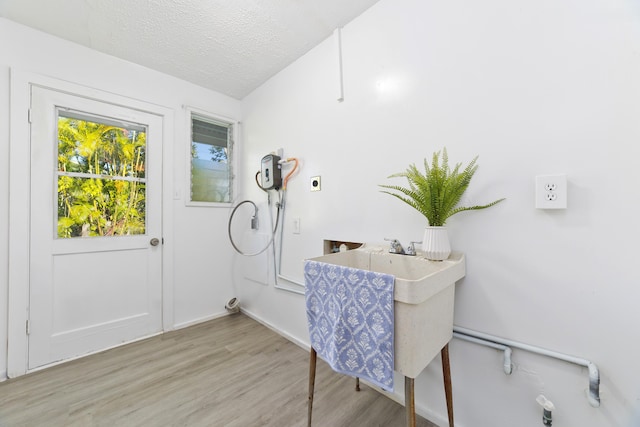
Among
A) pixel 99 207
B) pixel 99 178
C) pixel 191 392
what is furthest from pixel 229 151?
pixel 191 392

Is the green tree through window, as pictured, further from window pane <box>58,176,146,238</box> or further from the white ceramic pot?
the white ceramic pot

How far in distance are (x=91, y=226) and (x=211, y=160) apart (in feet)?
3.76

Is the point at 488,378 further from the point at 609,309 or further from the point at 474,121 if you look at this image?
the point at 474,121

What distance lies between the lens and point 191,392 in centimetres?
149

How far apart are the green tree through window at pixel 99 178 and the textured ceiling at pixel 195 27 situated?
0.61m

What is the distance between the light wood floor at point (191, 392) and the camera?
1.29 meters

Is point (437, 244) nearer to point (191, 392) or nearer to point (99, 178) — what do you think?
point (191, 392)

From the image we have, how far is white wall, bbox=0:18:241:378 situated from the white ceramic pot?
217 centimetres

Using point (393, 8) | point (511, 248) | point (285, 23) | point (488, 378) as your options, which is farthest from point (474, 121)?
point (285, 23)

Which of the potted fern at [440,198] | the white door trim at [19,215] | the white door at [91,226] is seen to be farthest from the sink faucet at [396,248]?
the white door trim at [19,215]

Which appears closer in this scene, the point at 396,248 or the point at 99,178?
the point at 396,248

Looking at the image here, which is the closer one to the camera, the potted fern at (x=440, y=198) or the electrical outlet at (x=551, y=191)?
the electrical outlet at (x=551, y=191)

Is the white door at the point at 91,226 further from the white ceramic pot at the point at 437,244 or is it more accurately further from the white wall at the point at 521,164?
the white ceramic pot at the point at 437,244

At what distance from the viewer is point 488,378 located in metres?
1.11
